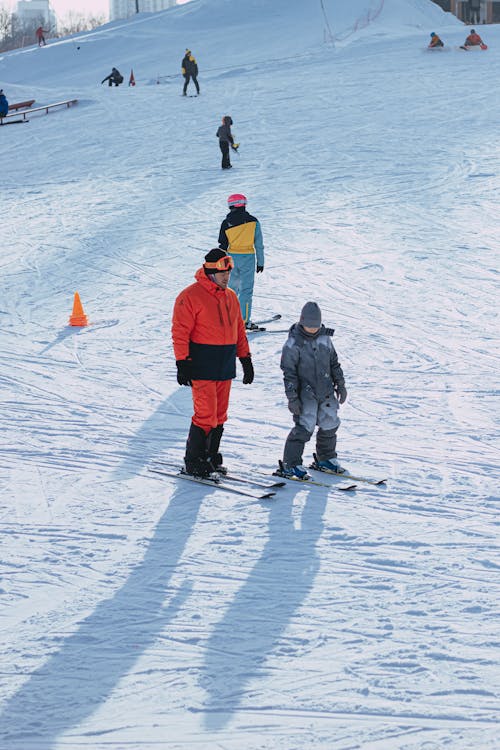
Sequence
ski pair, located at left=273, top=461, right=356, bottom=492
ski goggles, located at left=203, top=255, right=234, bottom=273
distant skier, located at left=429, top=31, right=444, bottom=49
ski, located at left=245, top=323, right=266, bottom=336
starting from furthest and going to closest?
distant skier, located at left=429, top=31, right=444, bottom=49 → ski, located at left=245, top=323, right=266, bottom=336 → ski pair, located at left=273, top=461, right=356, bottom=492 → ski goggles, located at left=203, top=255, right=234, bottom=273

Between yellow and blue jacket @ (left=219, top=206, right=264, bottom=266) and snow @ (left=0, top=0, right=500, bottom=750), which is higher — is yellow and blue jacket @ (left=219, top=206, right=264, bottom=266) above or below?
above

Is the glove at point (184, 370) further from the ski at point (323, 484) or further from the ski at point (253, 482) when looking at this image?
the ski at point (323, 484)

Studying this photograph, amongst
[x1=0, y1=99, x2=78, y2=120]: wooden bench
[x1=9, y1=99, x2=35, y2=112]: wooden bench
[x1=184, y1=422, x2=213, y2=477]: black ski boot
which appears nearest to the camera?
[x1=184, y1=422, x2=213, y2=477]: black ski boot

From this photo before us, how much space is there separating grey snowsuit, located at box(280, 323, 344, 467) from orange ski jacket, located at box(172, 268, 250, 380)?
40cm

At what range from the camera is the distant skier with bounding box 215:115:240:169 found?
19378 millimetres

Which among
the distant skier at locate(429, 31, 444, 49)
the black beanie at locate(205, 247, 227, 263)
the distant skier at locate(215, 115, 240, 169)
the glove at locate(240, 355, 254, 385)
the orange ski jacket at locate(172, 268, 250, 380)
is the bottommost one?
the glove at locate(240, 355, 254, 385)

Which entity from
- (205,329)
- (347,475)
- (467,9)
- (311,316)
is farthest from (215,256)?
(467,9)

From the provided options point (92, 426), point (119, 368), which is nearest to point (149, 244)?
point (119, 368)

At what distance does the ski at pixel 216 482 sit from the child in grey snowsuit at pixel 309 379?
1.23 feet

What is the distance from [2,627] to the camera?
15.5 ft

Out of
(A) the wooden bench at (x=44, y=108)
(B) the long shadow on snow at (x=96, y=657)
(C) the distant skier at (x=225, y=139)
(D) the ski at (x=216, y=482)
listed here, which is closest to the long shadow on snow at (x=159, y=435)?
(D) the ski at (x=216, y=482)

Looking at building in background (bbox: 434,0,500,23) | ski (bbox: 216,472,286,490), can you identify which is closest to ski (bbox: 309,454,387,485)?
ski (bbox: 216,472,286,490)

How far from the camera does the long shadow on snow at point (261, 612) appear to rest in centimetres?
418

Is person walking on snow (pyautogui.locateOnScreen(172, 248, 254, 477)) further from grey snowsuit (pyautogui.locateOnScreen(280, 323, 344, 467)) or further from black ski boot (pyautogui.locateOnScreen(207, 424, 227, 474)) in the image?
grey snowsuit (pyautogui.locateOnScreen(280, 323, 344, 467))
